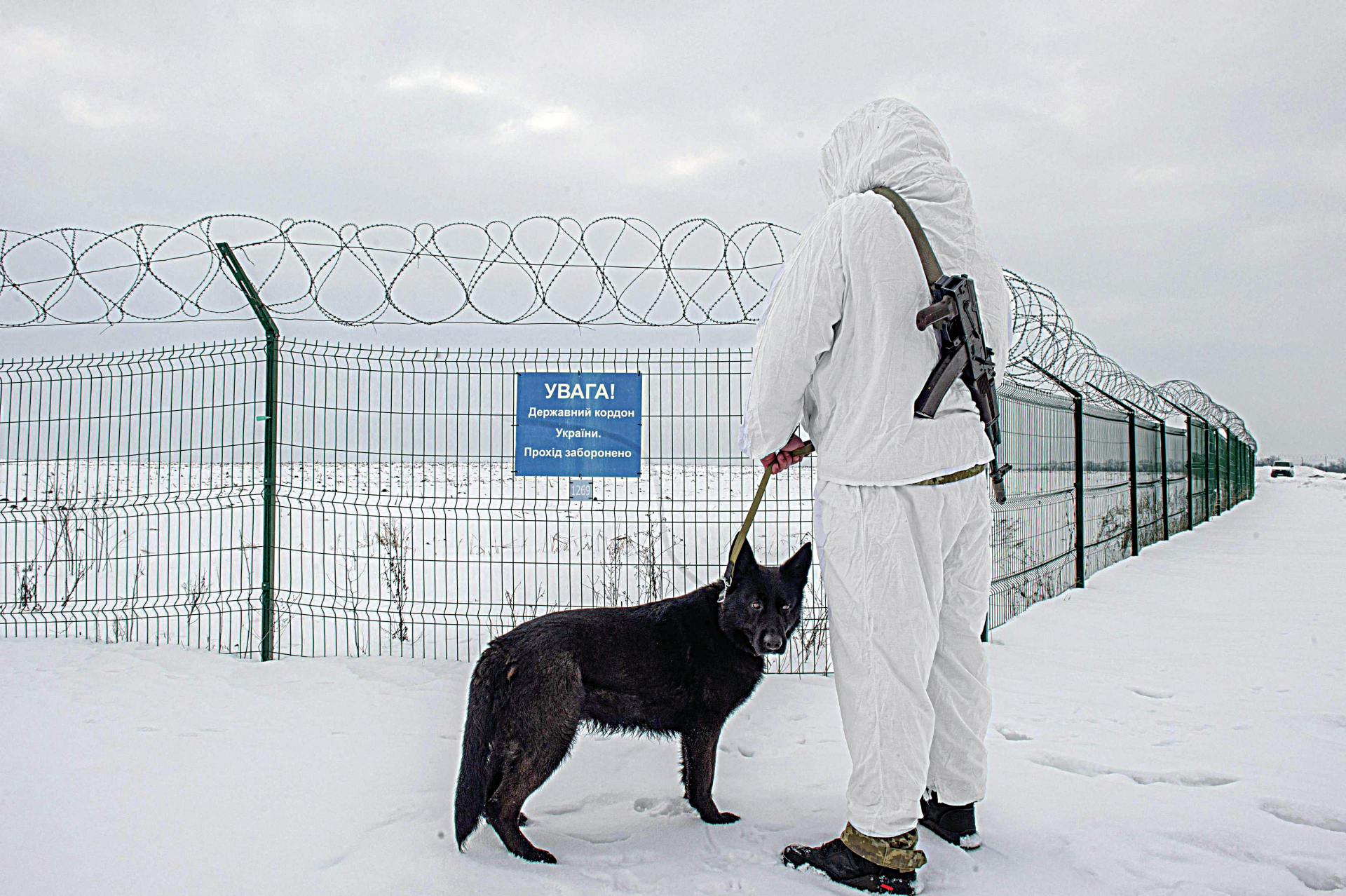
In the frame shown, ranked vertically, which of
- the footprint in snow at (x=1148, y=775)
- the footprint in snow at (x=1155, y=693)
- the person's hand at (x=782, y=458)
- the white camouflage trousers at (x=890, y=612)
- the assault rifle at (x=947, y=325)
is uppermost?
the assault rifle at (x=947, y=325)

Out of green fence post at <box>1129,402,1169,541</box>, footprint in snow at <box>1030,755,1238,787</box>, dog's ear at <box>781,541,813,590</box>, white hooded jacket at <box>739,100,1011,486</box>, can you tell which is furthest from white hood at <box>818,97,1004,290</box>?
green fence post at <box>1129,402,1169,541</box>

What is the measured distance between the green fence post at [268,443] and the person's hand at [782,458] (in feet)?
12.1

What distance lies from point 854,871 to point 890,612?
2.44 feet

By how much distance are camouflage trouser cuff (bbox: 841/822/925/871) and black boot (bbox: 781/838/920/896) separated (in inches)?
0.8

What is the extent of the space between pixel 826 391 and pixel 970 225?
2.33ft

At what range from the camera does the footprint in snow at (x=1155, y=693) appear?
4.03 metres

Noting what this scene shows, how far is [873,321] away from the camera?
2.16 metres

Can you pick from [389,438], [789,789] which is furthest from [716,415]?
[789,789]

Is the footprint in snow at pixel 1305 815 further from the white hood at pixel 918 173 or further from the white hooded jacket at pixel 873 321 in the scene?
the white hood at pixel 918 173

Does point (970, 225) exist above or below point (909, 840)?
above

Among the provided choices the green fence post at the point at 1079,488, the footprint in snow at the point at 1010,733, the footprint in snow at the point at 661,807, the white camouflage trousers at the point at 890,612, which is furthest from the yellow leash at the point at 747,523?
the green fence post at the point at 1079,488

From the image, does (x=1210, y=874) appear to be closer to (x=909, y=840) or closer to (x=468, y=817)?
(x=909, y=840)

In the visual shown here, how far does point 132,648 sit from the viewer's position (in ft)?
16.5

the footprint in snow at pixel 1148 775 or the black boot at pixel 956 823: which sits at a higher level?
the black boot at pixel 956 823
